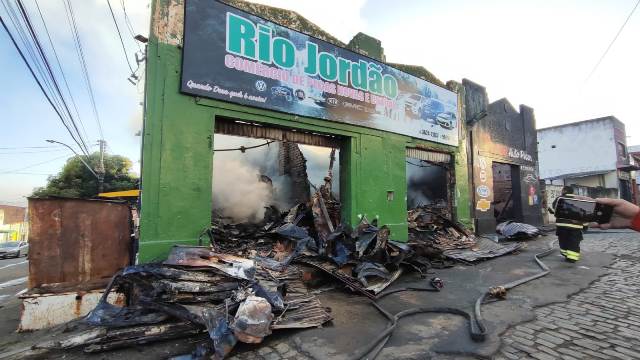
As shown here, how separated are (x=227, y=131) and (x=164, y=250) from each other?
9.56 feet

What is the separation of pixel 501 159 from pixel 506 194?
163 inches

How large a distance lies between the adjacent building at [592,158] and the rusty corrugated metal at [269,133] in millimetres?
24657

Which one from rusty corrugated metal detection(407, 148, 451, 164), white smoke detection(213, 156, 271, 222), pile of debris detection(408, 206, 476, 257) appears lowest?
pile of debris detection(408, 206, 476, 257)

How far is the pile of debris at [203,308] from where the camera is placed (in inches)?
141

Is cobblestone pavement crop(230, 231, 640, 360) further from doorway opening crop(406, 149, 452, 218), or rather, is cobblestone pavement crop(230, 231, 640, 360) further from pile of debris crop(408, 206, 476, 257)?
doorway opening crop(406, 149, 452, 218)

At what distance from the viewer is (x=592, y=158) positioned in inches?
1097

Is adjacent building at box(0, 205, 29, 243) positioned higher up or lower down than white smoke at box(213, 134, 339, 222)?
lower down

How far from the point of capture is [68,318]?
187 inches

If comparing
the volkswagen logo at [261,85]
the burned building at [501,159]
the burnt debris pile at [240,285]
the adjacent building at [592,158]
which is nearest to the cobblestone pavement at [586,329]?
the burnt debris pile at [240,285]

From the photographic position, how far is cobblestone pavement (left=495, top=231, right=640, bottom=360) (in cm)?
330

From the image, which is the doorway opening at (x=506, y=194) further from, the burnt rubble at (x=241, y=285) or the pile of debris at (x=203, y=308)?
the pile of debris at (x=203, y=308)

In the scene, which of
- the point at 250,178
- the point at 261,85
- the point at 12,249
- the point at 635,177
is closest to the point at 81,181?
the point at 12,249

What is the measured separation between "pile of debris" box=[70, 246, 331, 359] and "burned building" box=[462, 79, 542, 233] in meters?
10.7

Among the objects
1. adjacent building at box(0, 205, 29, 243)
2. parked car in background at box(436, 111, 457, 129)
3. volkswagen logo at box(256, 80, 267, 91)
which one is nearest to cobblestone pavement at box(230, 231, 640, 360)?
volkswagen logo at box(256, 80, 267, 91)
